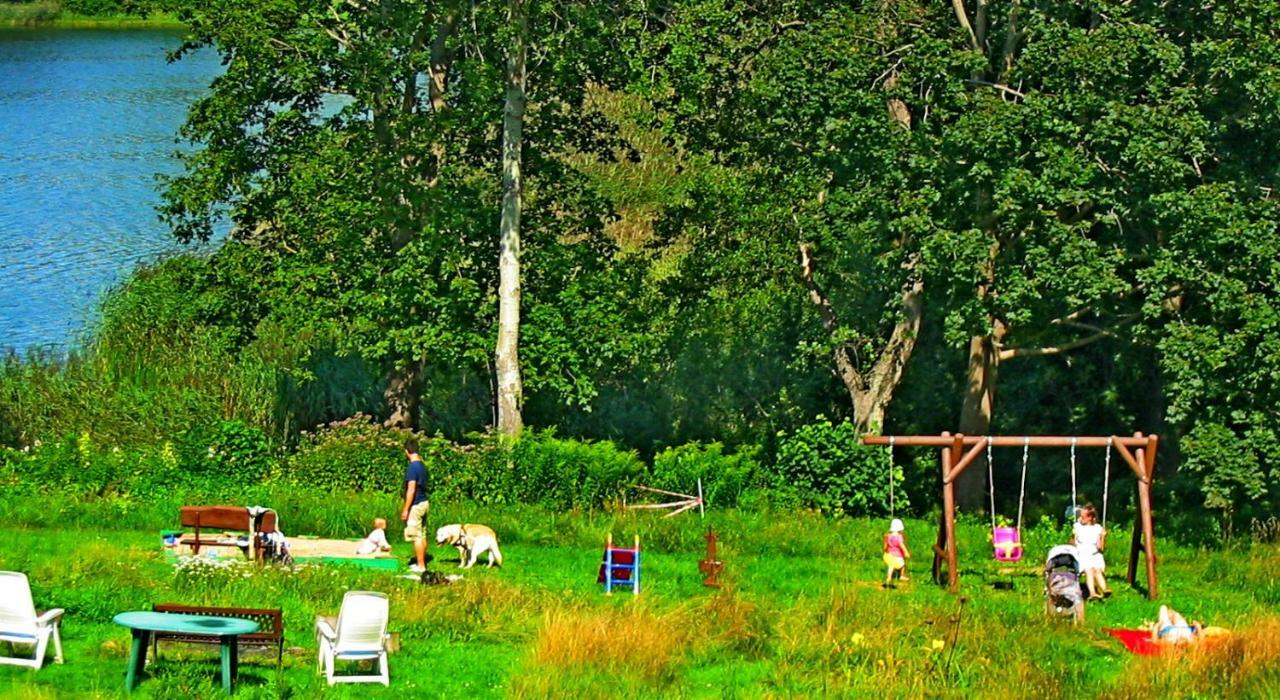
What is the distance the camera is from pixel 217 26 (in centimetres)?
3556

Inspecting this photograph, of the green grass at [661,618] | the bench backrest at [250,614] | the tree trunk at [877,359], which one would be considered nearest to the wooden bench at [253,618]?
the bench backrest at [250,614]

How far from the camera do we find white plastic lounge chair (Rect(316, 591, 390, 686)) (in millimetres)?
19391

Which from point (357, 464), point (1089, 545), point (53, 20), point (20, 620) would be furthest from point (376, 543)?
point (53, 20)

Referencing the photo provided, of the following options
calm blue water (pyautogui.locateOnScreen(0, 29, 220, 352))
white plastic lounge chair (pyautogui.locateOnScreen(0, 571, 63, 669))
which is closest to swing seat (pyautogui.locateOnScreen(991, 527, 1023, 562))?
white plastic lounge chair (pyautogui.locateOnScreen(0, 571, 63, 669))

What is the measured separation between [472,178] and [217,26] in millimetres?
5411

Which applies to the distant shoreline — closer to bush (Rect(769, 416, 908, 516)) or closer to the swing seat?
bush (Rect(769, 416, 908, 516))

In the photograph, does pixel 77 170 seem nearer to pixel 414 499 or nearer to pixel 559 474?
pixel 559 474

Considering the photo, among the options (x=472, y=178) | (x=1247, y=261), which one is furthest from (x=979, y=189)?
(x=472, y=178)

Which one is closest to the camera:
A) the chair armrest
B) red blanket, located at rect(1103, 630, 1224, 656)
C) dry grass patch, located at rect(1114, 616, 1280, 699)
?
the chair armrest

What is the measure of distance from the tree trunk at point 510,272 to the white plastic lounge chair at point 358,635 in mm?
14808

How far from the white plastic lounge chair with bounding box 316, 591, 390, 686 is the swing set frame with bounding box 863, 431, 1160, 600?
30.2 ft

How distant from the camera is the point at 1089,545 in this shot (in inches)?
1044

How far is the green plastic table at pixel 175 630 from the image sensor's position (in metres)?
18.7

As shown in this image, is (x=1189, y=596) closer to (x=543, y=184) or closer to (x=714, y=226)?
(x=714, y=226)
